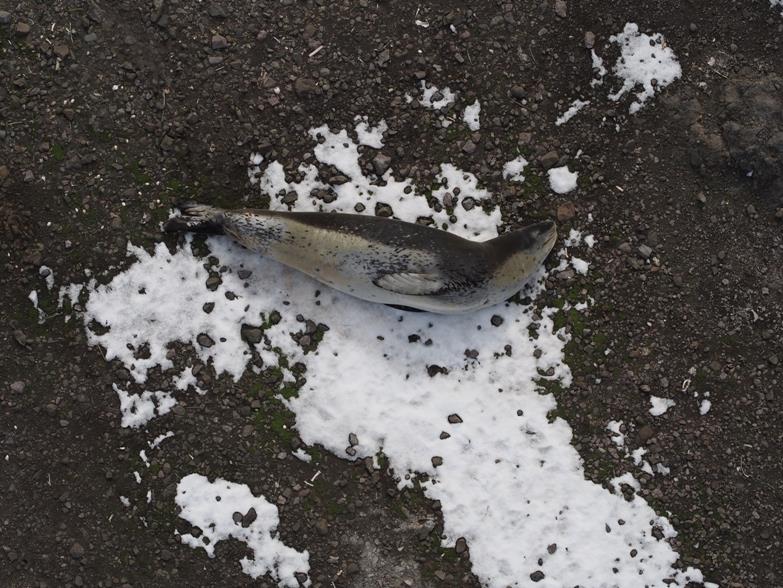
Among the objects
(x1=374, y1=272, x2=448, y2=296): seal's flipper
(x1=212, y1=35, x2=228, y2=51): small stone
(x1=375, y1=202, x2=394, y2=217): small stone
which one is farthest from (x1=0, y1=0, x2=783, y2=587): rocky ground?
(x1=374, y1=272, x2=448, y2=296): seal's flipper

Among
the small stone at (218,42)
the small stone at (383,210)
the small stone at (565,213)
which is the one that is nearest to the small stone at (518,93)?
the small stone at (565,213)

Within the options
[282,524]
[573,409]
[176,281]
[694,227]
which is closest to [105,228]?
[176,281]

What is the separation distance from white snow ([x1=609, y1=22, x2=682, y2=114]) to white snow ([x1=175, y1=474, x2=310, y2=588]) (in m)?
4.75

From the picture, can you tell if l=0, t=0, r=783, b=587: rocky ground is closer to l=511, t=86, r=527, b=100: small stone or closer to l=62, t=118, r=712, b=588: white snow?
l=511, t=86, r=527, b=100: small stone

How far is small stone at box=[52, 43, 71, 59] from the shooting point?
480 centimetres

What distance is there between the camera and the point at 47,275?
4816 millimetres

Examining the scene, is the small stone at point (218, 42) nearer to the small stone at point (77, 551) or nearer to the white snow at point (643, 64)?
the white snow at point (643, 64)

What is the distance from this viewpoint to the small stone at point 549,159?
16.0 feet

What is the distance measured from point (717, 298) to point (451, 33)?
327cm

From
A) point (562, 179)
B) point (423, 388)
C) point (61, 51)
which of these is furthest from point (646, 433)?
point (61, 51)

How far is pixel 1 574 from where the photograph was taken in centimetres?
482

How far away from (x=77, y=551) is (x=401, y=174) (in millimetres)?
4268

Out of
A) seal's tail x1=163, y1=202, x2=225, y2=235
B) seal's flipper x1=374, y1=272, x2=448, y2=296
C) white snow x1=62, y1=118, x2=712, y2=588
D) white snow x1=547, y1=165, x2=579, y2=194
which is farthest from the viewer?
white snow x1=547, y1=165, x2=579, y2=194

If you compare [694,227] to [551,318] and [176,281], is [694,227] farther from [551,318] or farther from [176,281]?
[176,281]
